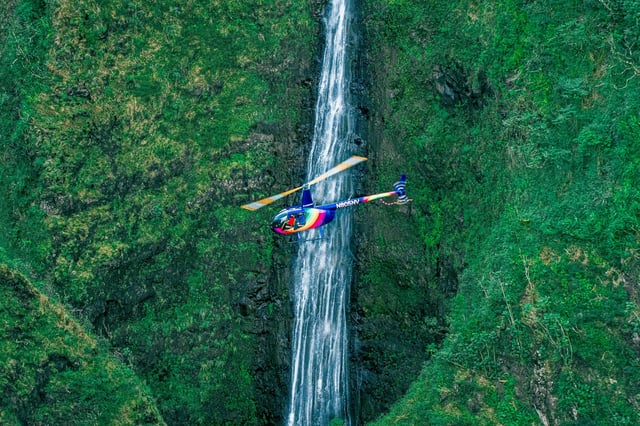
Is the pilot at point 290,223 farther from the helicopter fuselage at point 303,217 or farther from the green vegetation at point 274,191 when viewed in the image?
the green vegetation at point 274,191

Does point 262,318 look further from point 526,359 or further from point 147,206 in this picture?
point 526,359

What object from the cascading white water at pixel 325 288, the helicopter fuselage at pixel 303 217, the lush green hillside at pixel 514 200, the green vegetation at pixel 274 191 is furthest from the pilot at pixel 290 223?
the lush green hillside at pixel 514 200

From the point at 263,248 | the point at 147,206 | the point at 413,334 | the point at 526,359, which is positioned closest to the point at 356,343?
the point at 413,334

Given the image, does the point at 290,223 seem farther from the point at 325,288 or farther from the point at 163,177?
the point at 163,177

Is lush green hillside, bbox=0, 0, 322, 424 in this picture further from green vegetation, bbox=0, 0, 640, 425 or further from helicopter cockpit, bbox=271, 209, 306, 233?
helicopter cockpit, bbox=271, 209, 306, 233

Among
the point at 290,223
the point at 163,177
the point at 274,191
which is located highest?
the point at 163,177

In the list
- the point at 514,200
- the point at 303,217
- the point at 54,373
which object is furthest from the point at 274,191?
the point at 54,373

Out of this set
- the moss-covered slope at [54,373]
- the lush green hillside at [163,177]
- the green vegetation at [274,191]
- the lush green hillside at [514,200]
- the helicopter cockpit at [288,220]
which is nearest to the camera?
the lush green hillside at [514,200]
